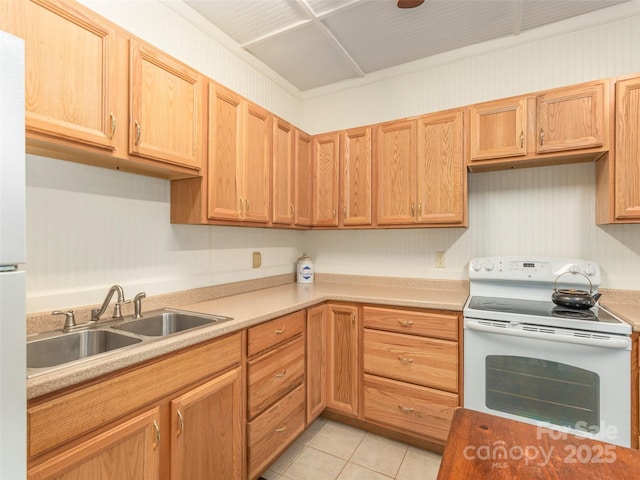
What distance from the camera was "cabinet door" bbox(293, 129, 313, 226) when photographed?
98.0 inches

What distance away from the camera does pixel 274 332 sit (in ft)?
5.69

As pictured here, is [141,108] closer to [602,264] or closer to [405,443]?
[405,443]

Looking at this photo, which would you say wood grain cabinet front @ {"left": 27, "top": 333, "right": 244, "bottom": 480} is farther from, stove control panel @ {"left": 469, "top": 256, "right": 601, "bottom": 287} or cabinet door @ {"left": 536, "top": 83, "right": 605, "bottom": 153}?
cabinet door @ {"left": 536, "top": 83, "right": 605, "bottom": 153}

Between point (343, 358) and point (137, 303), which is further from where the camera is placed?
point (343, 358)

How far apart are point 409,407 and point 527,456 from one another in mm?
1423

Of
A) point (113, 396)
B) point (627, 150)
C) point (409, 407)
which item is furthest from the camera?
point (409, 407)

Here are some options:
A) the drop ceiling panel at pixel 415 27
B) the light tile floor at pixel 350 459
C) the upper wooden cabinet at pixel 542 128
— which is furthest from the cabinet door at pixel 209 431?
the drop ceiling panel at pixel 415 27

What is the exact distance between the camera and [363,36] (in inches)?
87.3

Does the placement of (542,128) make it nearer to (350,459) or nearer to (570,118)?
(570,118)

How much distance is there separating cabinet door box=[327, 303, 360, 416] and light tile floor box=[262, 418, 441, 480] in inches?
6.9

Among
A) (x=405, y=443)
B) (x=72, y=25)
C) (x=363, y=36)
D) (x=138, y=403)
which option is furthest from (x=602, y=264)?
(x=72, y=25)

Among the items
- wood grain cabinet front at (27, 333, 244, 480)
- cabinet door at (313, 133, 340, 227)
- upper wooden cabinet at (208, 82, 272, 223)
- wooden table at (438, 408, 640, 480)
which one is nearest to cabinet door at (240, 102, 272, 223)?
upper wooden cabinet at (208, 82, 272, 223)

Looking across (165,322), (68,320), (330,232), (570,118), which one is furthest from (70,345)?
(570,118)

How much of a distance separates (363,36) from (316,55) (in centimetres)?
40
